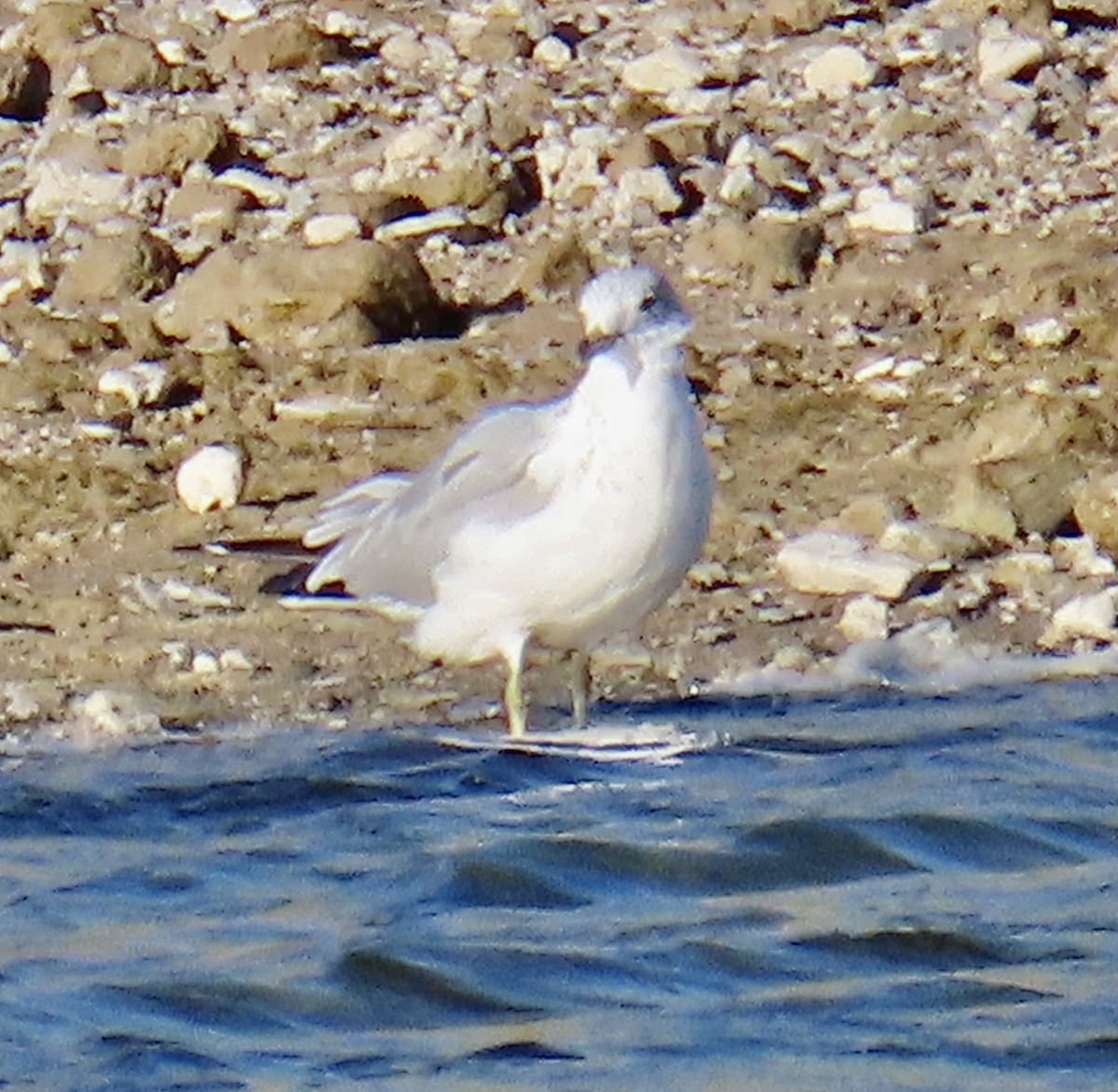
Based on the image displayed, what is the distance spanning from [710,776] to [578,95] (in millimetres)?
3176

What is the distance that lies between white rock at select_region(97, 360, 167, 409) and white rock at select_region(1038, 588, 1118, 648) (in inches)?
90.1

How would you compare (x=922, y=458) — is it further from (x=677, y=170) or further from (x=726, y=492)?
(x=677, y=170)

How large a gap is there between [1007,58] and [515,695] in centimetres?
324

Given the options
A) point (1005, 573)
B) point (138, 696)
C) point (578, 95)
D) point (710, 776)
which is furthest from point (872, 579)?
point (578, 95)

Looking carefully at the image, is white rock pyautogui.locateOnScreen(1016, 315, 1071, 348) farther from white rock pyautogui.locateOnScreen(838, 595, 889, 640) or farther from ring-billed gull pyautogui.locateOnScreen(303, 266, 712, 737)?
ring-billed gull pyautogui.locateOnScreen(303, 266, 712, 737)

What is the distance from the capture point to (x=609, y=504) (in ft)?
19.6

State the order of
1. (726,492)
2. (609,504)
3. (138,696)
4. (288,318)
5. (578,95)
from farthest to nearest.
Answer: (578,95) → (288,318) → (726,492) → (138,696) → (609,504)

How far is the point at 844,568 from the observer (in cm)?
698

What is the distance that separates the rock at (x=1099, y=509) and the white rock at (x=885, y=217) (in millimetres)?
1388

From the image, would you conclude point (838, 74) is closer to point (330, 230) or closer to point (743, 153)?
point (743, 153)

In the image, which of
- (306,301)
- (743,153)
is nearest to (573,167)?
(743,153)

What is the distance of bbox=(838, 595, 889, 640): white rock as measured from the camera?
22.3ft

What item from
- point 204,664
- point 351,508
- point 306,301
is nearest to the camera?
point 204,664

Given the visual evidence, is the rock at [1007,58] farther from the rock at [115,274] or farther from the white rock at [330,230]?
the rock at [115,274]
